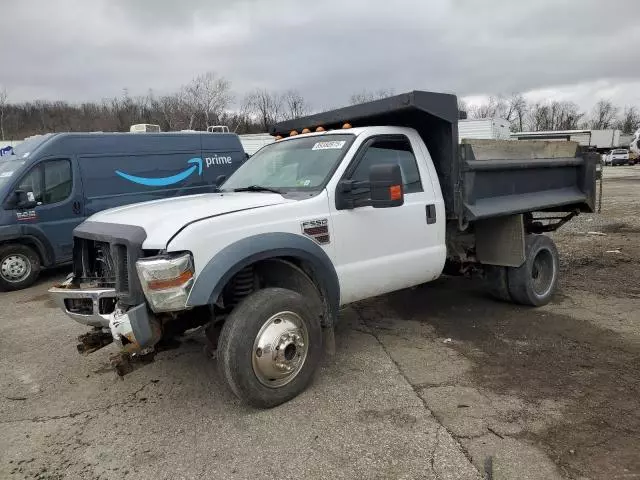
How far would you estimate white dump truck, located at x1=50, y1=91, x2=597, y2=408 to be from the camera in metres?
3.31

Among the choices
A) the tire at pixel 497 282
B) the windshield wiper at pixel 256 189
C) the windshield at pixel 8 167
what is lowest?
the tire at pixel 497 282

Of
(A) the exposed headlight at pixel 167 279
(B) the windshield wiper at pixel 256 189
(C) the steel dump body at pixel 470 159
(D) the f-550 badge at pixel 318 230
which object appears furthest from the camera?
(C) the steel dump body at pixel 470 159

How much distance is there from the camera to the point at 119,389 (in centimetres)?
412

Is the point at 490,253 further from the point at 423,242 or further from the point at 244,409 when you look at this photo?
the point at 244,409

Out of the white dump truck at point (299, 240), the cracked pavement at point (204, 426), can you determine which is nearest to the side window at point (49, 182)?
the cracked pavement at point (204, 426)

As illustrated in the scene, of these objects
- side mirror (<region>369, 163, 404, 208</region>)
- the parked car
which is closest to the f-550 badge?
side mirror (<region>369, 163, 404, 208</region>)

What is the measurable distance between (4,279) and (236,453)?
6.90 m

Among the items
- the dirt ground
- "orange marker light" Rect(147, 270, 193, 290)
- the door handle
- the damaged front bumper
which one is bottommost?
the dirt ground

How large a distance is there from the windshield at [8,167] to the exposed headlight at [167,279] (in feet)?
21.5

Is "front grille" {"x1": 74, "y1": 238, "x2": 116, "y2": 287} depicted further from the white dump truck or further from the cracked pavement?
the cracked pavement

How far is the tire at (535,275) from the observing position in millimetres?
5695

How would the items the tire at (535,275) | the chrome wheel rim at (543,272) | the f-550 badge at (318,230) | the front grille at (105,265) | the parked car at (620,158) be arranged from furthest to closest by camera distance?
the parked car at (620,158)
the chrome wheel rim at (543,272)
the tire at (535,275)
the f-550 badge at (318,230)
the front grille at (105,265)

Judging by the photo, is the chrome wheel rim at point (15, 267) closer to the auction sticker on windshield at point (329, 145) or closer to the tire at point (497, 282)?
the auction sticker on windshield at point (329, 145)

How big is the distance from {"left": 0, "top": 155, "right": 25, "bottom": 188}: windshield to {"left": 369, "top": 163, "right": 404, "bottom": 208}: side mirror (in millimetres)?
7125
